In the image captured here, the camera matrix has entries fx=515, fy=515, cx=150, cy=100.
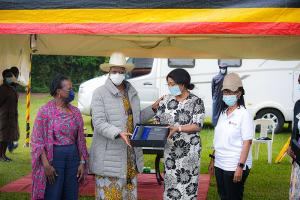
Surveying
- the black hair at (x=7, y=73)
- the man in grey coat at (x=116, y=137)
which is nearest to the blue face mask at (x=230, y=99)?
the man in grey coat at (x=116, y=137)

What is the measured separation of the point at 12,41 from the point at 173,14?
149 inches

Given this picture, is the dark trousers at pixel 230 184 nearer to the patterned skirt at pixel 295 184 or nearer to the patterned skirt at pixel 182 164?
the patterned skirt at pixel 182 164

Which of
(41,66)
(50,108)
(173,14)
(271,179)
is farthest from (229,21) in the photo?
(41,66)

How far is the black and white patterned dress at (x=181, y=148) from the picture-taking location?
4977mm

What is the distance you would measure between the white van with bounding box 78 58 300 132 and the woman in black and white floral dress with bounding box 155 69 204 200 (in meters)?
9.15

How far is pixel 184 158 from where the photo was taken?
197 inches

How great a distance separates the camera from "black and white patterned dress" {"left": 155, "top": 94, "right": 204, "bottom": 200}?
4.98m

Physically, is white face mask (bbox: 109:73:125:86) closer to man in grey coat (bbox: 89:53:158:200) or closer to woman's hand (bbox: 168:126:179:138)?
man in grey coat (bbox: 89:53:158:200)

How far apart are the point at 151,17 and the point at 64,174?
5.81 ft

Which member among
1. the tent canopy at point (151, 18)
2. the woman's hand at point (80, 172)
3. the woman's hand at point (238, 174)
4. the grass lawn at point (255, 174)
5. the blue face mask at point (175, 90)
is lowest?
the grass lawn at point (255, 174)

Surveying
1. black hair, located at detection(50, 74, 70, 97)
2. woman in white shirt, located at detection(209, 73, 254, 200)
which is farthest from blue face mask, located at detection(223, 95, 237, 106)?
black hair, located at detection(50, 74, 70, 97)

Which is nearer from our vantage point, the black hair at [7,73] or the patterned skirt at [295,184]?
the patterned skirt at [295,184]

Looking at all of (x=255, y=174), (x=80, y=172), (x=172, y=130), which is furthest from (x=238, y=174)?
(x=255, y=174)

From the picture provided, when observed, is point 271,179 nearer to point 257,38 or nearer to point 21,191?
point 257,38
